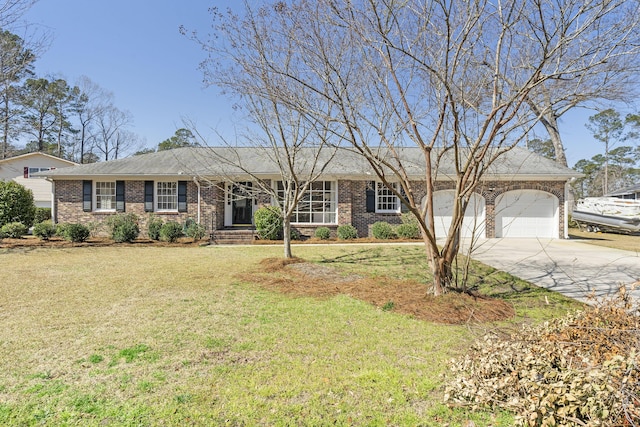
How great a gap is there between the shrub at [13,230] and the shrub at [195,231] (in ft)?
21.2

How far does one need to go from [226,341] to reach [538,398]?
9.96ft

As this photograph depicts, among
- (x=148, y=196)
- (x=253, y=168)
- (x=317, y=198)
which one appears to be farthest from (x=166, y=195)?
(x=317, y=198)

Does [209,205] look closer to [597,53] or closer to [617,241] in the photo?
[597,53]

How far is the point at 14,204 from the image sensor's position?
13492mm

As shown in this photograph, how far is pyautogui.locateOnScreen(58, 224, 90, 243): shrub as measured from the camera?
12.5 metres

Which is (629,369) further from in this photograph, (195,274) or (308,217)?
(308,217)

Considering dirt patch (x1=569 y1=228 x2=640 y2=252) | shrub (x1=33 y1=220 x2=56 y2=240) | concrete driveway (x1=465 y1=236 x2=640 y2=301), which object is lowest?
concrete driveway (x1=465 y1=236 x2=640 y2=301)

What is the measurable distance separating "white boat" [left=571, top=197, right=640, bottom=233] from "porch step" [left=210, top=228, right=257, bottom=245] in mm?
18885

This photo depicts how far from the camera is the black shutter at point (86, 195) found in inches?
584

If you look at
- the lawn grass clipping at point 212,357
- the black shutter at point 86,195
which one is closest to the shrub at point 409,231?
the lawn grass clipping at point 212,357

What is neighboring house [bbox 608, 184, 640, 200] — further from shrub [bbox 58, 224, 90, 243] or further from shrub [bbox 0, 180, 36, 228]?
shrub [bbox 0, 180, 36, 228]

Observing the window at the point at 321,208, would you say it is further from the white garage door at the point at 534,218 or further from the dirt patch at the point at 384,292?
the white garage door at the point at 534,218

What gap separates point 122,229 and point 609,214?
24.1m

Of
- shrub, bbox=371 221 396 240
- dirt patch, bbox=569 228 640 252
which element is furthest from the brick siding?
dirt patch, bbox=569 228 640 252
